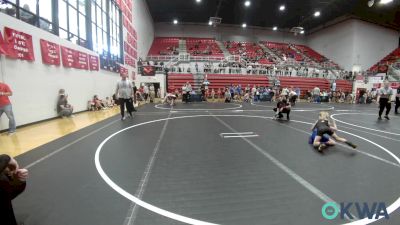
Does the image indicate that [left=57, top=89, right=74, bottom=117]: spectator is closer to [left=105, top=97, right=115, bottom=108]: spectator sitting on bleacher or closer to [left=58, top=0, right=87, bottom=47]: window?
[left=58, top=0, right=87, bottom=47]: window

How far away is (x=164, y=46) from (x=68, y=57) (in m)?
23.3

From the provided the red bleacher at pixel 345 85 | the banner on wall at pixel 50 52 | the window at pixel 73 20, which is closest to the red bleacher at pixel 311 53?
the red bleacher at pixel 345 85

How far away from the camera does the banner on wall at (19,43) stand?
6.55 meters

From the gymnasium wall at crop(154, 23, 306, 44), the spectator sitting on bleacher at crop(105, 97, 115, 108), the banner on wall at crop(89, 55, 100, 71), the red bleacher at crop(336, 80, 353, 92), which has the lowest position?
the spectator sitting on bleacher at crop(105, 97, 115, 108)

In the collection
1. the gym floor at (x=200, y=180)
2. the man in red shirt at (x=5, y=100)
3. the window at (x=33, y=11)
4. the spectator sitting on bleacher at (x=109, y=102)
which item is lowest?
the gym floor at (x=200, y=180)

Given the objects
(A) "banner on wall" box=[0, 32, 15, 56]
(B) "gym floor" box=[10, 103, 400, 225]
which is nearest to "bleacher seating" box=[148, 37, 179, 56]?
(A) "banner on wall" box=[0, 32, 15, 56]

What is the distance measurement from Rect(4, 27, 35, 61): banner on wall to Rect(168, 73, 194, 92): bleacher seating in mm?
15880

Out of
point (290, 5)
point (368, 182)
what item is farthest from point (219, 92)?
point (368, 182)

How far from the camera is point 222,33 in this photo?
119 ft

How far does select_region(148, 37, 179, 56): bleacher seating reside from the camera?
30319 mm

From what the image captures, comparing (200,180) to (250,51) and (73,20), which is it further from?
(250,51)

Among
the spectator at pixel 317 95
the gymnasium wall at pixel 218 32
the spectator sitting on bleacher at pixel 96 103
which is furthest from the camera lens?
the gymnasium wall at pixel 218 32

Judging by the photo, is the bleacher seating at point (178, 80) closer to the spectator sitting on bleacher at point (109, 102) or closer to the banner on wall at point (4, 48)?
the spectator sitting on bleacher at point (109, 102)

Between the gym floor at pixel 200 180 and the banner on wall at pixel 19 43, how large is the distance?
11.1 ft
